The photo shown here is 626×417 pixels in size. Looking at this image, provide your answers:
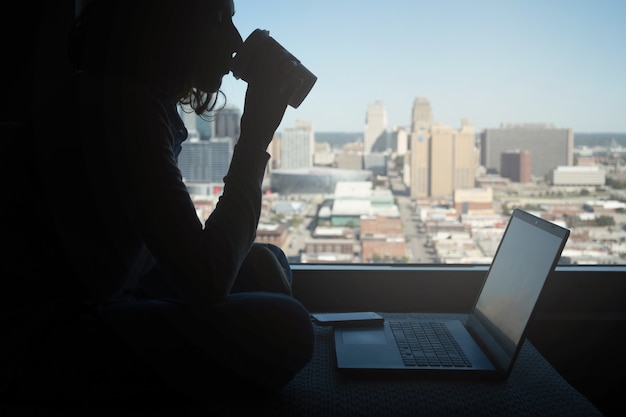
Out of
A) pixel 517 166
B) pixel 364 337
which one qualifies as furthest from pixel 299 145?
pixel 364 337

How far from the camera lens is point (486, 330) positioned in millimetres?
1316

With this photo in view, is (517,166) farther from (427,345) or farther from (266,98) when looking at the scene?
(266,98)

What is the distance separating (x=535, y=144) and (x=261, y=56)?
1.22 m

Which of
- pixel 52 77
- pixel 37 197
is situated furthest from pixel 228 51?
pixel 52 77

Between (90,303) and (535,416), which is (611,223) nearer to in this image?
(535,416)

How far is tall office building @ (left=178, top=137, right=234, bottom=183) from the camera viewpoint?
1.95m

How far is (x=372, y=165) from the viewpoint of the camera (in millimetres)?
2008

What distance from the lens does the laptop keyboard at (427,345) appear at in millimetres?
1170

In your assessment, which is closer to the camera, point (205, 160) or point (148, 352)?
point (148, 352)

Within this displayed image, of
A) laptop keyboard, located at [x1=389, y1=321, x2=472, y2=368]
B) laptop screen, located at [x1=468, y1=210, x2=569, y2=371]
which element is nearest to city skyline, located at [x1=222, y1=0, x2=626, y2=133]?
laptop screen, located at [x1=468, y1=210, x2=569, y2=371]

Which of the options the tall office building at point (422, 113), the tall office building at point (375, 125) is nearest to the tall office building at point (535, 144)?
the tall office building at point (422, 113)

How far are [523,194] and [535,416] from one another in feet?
3.54

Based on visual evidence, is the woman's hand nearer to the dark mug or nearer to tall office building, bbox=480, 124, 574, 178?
the dark mug

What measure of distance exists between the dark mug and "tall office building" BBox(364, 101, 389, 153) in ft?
3.15
